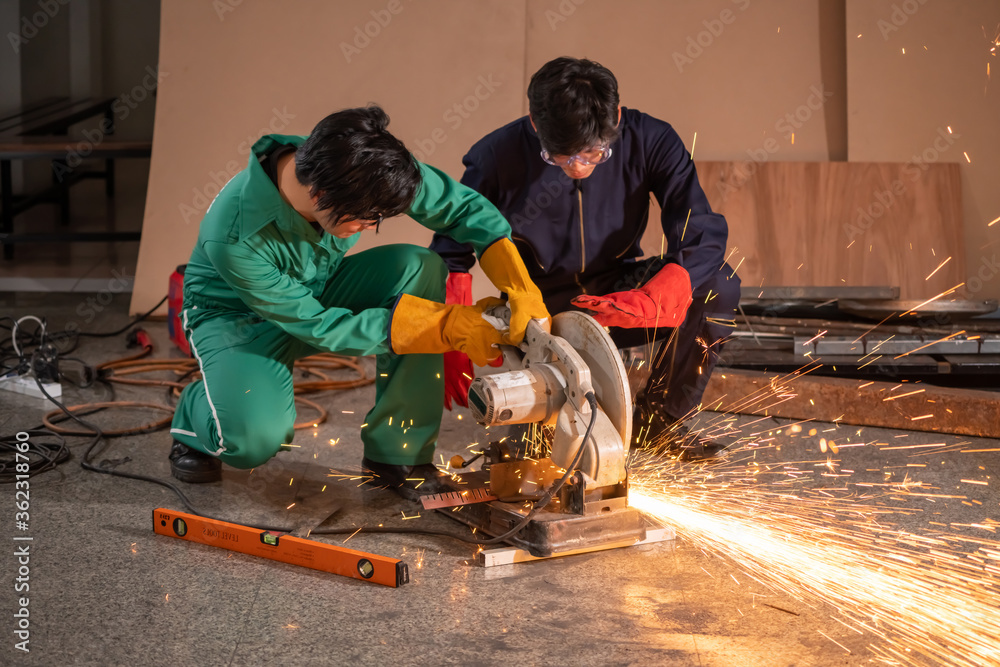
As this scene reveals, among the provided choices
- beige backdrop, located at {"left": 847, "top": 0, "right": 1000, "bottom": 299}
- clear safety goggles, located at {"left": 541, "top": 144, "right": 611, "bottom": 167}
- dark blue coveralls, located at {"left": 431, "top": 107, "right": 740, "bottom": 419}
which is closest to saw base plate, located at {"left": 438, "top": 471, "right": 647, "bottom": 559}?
dark blue coveralls, located at {"left": 431, "top": 107, "right": 740, "bottom": 419}

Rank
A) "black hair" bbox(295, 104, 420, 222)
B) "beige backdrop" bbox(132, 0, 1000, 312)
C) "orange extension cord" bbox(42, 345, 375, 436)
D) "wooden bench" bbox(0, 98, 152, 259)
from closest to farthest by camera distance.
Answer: "black hair" bbox(295, 104, 420, 222) → "orange extension cord" bbox(42, 345, 375, 436) → "beige backdrop" bbox(132, 0, 1000, 312) → "wooden bench" bbox(0, 98, 152, 259)

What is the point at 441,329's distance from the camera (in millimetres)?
2768

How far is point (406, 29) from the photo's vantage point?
588cm

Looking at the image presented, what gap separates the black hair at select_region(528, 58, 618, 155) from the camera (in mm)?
2877

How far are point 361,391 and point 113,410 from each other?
3.53 feet

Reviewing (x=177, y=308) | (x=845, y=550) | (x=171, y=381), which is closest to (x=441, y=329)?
(x=845, y=550)

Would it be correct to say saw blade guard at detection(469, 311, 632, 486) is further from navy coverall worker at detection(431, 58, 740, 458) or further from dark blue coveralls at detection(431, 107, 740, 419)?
dark blue coveralls at detection(431, 107, 740, 419)

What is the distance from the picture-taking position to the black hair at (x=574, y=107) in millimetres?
2877

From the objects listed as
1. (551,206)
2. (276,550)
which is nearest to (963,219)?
(551,206)

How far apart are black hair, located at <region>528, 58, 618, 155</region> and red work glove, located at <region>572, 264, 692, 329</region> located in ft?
1.58

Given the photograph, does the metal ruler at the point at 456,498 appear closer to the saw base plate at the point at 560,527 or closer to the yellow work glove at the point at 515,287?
the saw base plate at the point at 560,527

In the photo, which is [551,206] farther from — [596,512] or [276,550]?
[276,550]

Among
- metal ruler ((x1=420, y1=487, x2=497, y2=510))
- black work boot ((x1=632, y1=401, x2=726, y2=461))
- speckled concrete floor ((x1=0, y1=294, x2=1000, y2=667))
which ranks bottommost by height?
speckled concrete floor ((x1=0, y1=294, x2=1000, y2=667))

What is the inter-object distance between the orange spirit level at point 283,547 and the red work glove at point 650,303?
1003 millimetres
